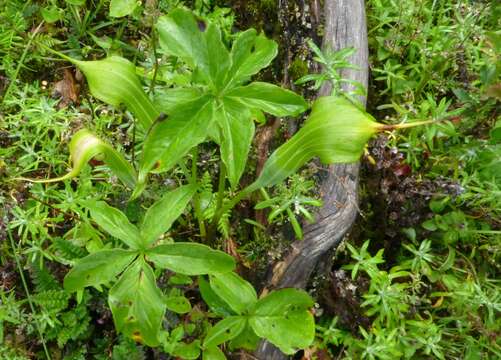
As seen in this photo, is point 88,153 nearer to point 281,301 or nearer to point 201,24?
point 281,301

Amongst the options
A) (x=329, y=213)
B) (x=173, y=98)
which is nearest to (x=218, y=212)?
(x=329, y=213)

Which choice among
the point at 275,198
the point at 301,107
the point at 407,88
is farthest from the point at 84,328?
the point at 407,88

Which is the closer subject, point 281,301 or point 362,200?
point 281,301

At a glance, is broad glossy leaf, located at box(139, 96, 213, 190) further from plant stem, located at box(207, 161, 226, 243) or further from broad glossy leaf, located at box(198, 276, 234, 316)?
broad glossy leaf, located at box(198, 276, 234, 316)

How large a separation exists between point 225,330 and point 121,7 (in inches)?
54.0

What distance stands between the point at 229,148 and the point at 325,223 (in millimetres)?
653

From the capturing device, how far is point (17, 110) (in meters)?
2.23

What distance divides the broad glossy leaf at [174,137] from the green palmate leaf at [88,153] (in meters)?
0.23

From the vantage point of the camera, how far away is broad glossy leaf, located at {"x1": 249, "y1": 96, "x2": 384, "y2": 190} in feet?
5.01

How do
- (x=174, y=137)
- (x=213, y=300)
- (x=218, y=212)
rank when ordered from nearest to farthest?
(x=174, y=137), (x=213, y=300), (x=218, y=212)

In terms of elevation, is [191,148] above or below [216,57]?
below

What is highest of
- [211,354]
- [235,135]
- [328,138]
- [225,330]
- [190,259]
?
[235,135]

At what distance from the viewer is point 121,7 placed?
2.05 metres

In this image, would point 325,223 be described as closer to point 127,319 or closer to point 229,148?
point 229,148
